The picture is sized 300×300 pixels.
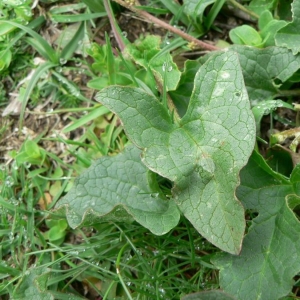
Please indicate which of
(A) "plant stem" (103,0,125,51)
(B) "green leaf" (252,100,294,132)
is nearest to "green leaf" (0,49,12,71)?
(A) "plant stem" (103,0,125,51)

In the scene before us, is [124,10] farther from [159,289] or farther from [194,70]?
[159,289]

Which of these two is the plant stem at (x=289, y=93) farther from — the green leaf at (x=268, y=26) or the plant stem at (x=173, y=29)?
the plant stem at (x=173, y=29)

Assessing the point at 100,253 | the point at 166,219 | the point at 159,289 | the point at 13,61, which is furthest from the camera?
the point at 13,61

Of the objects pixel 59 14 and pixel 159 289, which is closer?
pixel 159 289

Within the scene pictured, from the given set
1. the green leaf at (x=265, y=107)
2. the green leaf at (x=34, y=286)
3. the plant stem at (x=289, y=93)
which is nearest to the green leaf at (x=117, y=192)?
the green leaf at (x=34, y=286)

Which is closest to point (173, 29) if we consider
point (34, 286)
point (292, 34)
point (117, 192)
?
point (292, 34)

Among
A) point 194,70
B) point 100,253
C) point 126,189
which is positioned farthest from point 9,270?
point 194,70

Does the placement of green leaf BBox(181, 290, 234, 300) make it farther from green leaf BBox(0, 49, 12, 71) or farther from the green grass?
green leaf BBox(0, 49, 12, 71)
